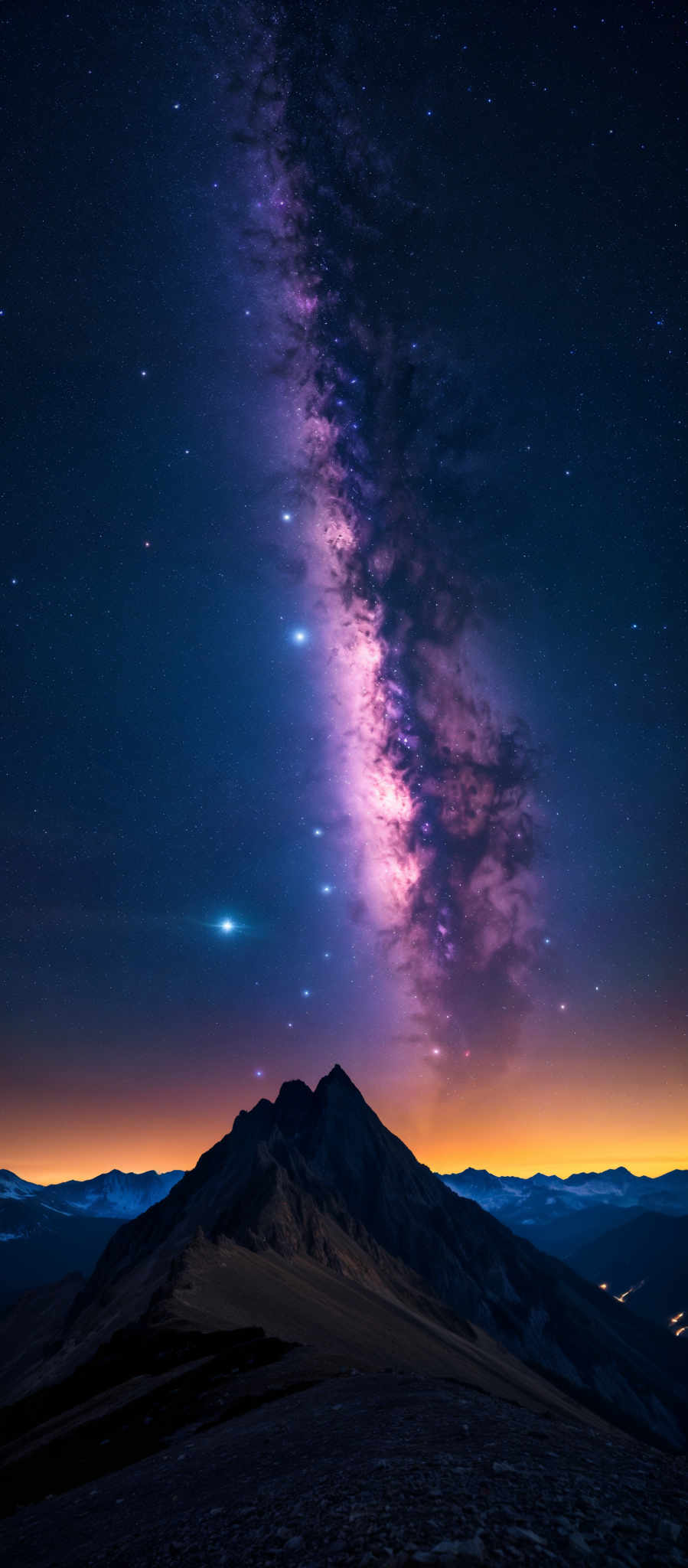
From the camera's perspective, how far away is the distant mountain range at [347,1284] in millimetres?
45594

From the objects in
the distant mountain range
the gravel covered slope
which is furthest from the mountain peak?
the gravel covered slope

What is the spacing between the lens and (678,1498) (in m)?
8.34

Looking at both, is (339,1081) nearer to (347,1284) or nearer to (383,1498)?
(347,1284)

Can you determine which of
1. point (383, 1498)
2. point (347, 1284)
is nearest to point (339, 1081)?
point (347, 1284)

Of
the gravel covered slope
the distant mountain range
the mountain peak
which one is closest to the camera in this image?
the gravel covered slope

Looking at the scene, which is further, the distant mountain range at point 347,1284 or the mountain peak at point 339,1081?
the mountain peak at point 339,1081

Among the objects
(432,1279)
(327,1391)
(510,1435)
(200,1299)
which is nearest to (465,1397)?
(327,1391)

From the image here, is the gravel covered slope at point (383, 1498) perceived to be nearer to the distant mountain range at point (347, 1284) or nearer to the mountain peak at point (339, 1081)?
the distant mountain range at point (347, 1284)

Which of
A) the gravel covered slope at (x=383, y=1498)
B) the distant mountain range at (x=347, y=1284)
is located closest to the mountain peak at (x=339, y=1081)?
the distant mountain range at (x=347, y=1284)

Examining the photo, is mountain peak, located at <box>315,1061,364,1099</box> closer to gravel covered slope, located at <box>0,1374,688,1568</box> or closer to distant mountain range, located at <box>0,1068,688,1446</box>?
distant mountain range, located at <box>0,1068,688,1446</box>

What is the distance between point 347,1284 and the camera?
74.4 meters

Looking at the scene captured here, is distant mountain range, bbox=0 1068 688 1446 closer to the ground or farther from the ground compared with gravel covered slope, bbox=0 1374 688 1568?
closer to the ground

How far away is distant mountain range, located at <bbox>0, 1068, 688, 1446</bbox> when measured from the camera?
4559 centimetres

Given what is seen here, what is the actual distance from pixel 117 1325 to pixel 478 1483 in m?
76.5
